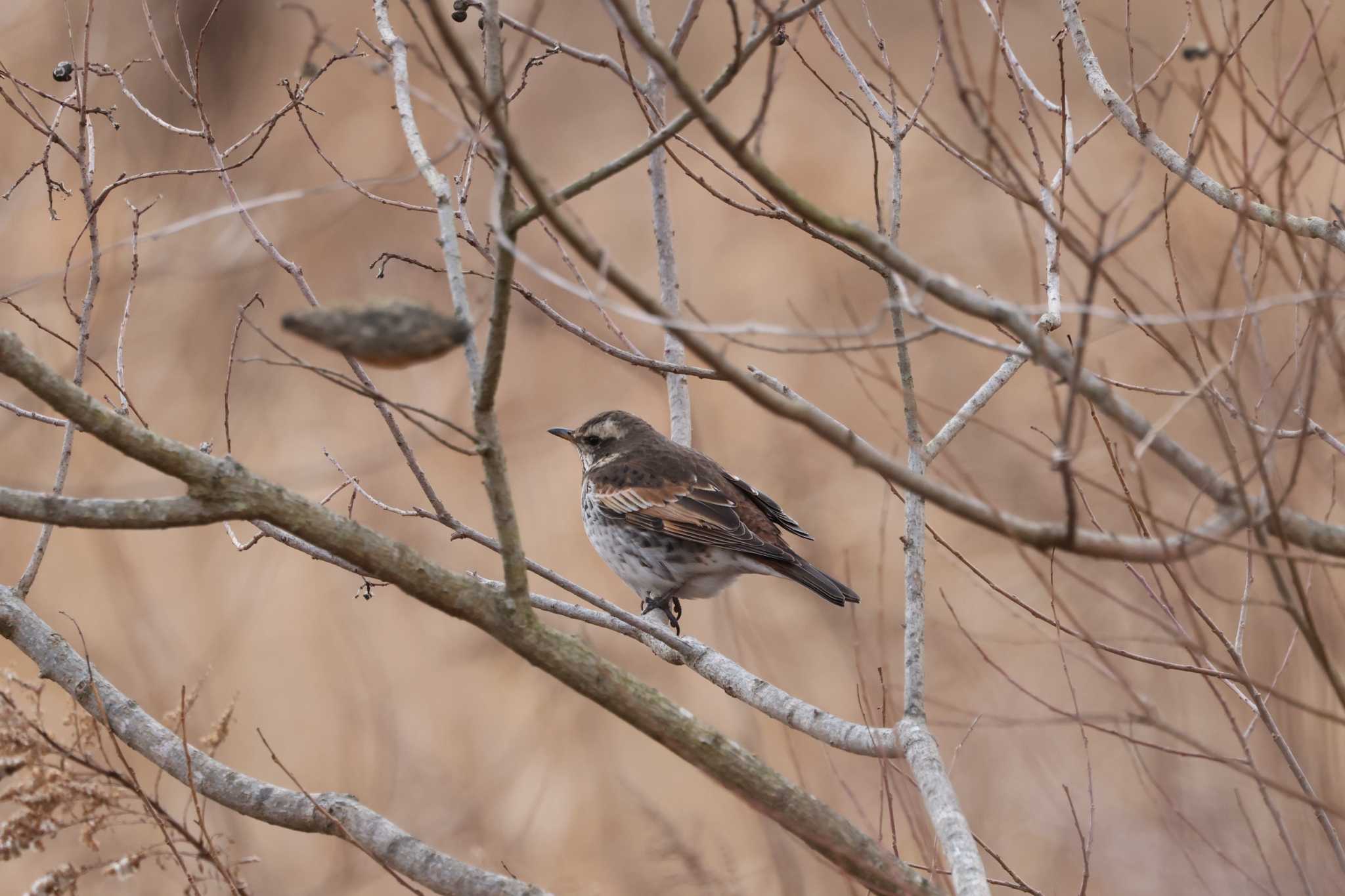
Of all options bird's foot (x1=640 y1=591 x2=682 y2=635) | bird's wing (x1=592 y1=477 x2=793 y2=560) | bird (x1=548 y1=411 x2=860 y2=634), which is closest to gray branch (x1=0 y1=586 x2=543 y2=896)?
bird's foot (x1=640 y1=591 x2=682 y2=635)

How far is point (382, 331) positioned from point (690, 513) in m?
4.36

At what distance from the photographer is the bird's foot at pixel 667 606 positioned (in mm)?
6414

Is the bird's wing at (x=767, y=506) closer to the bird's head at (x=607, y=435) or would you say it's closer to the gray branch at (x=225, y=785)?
the bird's head at (x=607, y=435)

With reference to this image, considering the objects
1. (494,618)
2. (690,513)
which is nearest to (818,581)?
(690,513)

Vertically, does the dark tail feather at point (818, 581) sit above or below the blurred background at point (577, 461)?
below

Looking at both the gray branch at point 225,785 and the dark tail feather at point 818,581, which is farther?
the dark tail feather at point 818,581

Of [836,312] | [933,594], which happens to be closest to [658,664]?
[933,594]

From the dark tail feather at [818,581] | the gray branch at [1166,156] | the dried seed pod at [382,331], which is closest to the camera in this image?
the dried seed pod at [382,331]

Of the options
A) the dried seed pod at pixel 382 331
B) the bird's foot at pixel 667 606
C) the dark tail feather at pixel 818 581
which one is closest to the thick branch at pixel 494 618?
the dried seed pod at pixel 382 331

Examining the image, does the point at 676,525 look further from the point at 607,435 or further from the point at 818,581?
the point at 607,435

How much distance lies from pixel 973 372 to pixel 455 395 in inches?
191

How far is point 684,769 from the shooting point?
10.6 meters

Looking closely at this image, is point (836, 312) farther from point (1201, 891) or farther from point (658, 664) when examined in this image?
point (1201, 891)

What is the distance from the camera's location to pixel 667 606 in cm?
661
